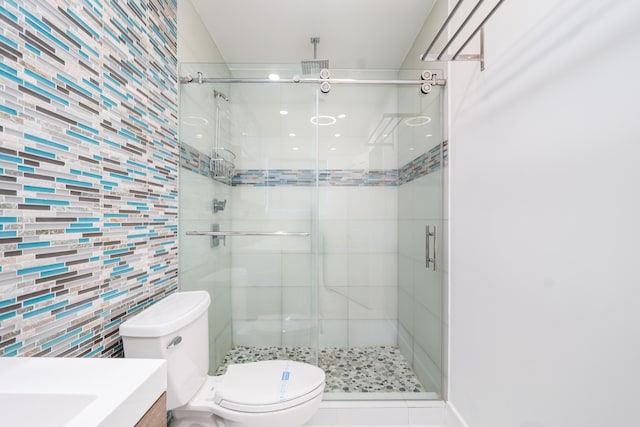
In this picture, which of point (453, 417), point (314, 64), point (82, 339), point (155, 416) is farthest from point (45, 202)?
point (453, 417)

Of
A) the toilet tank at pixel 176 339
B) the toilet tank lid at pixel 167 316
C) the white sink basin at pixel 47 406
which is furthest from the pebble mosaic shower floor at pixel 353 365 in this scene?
the white sink basin at pixel 47 406

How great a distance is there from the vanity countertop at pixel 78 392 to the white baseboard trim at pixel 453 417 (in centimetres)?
155

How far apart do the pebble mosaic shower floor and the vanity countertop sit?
1.33 m

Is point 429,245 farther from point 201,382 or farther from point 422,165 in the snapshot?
point 201,382

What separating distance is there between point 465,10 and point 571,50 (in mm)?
782

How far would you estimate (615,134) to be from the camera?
73 centimetres

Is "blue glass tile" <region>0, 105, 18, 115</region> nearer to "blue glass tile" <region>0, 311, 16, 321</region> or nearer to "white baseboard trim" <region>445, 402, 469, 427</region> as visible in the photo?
"blue glass tile" <region>0, 311, 16, 321</region>

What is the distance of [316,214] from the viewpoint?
1.89 meters

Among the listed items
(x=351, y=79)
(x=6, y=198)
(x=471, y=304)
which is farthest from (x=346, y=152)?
(x=6, y=198)

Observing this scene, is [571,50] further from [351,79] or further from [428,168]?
[351,79]

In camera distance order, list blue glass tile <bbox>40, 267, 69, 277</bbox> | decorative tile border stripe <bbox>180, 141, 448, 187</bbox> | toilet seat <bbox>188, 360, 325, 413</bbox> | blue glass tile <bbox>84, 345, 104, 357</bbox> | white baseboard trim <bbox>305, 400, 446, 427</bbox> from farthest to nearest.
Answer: decorative tile border stripe <bbox>180, 141, 448, 187</bbox> < white baseboard trim <bbox>305, 400, 446, 427</bbox> < toilet seat <bbox>188, 360, 325, 413</bbox> < blue glass tile <bbox>84, 345, 104, 357</bbox> < blue glass tile <bbox>40, 267, 69, 277</bbox>

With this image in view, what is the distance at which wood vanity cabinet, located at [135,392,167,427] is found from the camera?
566 mm

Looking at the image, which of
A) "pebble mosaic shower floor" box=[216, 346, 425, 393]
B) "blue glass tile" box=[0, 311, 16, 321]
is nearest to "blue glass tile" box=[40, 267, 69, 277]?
"blue glass tile" box=[0, 311, 16, 321]

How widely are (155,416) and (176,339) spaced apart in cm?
52
